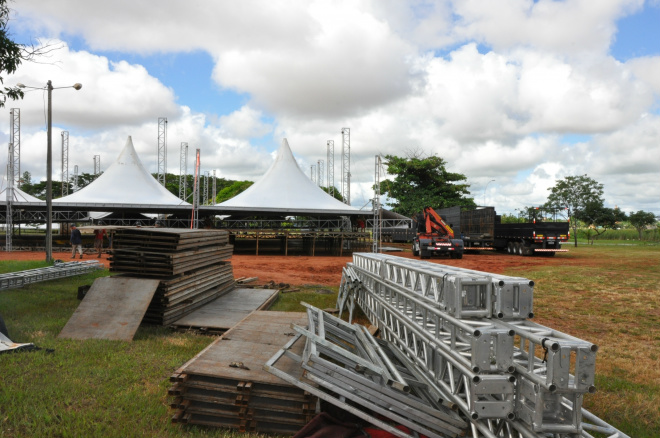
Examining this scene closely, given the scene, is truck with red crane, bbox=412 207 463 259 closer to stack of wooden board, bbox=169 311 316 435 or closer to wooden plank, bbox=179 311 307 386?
wooden plank, bbox=179 311 307 386

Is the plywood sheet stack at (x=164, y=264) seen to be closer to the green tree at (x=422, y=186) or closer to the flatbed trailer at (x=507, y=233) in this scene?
the flatbed trailer at (x=507, y=233)

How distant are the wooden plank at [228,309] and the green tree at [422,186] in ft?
106

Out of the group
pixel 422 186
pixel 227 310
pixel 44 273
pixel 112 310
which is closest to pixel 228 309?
pixel 227 310

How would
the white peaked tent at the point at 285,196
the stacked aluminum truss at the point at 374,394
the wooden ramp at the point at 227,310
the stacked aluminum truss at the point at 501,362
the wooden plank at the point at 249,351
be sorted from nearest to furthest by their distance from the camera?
the stacked aluminum truss at the point at 501,362
the stacked aluminum truss at the point at 374,394
the wooden plank at the point at 249,351
the wooden ramp at the point at 227,310
the white peaked tent at the point at 285,196

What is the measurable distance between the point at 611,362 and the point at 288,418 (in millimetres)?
5606

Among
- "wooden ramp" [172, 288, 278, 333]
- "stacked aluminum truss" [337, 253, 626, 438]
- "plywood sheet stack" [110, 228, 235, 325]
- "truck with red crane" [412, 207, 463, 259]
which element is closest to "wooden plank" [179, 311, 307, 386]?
"wooden ramp" [172, 288, 278, 333]

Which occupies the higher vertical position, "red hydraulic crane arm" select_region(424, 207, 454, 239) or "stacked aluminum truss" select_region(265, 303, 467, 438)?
"red hydraulic crane arm" select_region(424, 207, 454, 239)

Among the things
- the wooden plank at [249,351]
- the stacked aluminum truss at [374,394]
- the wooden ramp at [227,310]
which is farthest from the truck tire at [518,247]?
the stacked aluminum truss at [374,394]

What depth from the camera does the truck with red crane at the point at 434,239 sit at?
24.9m

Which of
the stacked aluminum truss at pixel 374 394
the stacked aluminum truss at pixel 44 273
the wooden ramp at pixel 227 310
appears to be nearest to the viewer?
the stacked aluminum truss at pixel 374 394

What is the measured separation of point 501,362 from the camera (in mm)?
3621

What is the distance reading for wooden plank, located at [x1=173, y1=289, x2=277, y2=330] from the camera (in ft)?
27.6

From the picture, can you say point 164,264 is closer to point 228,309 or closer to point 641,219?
point 228,309

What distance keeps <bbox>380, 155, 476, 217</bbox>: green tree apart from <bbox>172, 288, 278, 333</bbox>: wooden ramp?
32258mm
